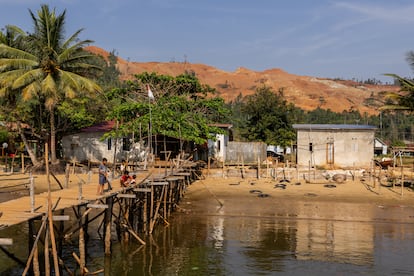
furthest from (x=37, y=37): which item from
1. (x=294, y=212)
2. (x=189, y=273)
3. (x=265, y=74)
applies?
(x=265, y=74)

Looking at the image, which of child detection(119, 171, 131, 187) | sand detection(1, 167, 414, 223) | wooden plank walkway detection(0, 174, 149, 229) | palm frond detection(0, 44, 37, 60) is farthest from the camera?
palm frond detection(0, 44, 37, 60)

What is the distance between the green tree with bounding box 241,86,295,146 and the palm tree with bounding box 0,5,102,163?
1863cm

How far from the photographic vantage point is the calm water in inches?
611

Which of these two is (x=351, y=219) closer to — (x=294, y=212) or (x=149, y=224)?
(x=294, y=212)

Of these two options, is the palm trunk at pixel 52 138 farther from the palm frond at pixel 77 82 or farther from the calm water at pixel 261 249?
the calm water at pixel 261 249

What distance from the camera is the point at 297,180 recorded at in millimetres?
33875

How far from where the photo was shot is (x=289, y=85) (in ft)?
441

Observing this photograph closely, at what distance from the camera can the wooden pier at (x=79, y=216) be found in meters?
11.8

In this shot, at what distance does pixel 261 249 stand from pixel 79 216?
21.8 feet

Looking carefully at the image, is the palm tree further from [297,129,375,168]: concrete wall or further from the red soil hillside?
the red soil hillside

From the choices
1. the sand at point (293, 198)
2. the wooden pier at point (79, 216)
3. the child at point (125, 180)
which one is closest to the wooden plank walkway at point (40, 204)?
the wooden pier at point (79, 216)

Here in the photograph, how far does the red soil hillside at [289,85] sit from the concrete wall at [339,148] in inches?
3030

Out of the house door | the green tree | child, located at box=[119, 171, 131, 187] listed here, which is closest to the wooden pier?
child, located at box=[119, 171, 131, 187]

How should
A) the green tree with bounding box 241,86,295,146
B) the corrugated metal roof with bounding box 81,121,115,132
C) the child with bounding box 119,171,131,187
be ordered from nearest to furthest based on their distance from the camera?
the child with bounding box 119,171,131,187, the corrugated metal roof with bounding box 81,121,115,132, the green tree with bounding box 241,86,295,146
